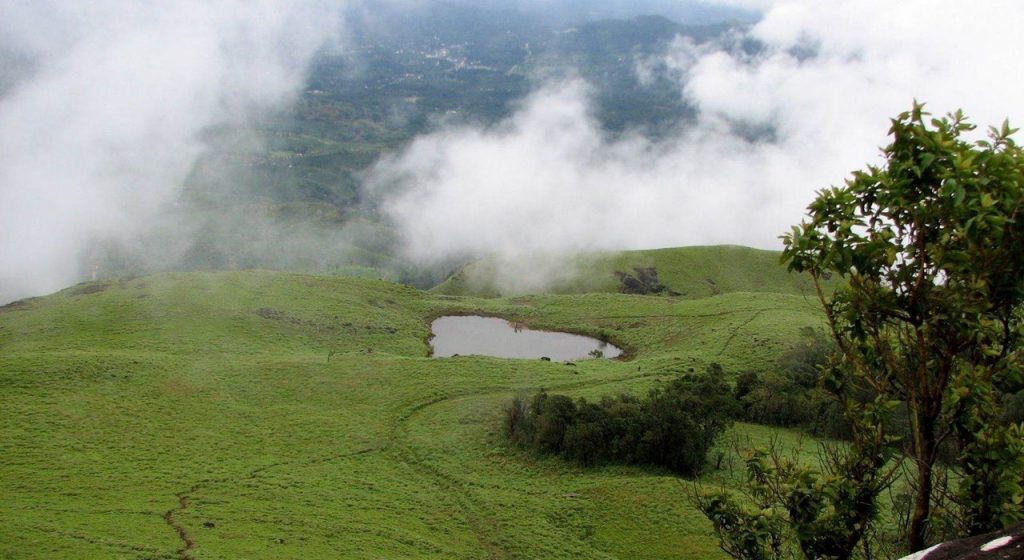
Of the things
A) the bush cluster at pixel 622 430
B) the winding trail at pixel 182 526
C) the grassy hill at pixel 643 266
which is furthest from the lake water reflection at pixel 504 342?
the grassy hill at pixel 643 266

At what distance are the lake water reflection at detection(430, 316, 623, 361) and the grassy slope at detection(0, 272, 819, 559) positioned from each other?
228 centimetres

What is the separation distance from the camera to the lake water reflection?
243ft

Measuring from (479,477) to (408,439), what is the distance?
24.5ft

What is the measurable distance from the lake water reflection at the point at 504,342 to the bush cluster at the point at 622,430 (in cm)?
2398

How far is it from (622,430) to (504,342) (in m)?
32.6

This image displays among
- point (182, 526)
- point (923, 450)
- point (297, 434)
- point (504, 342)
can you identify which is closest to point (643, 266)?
point (504, 342)

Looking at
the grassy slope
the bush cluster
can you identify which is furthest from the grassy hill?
the bush cluster

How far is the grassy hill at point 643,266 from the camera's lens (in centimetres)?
12784

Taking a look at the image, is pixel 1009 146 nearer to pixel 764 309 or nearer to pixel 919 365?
pixel 919 365

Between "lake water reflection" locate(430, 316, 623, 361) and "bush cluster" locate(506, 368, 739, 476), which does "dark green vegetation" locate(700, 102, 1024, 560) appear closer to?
"bush cluster" locate(506, 368, 739, 476)

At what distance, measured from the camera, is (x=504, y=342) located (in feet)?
254

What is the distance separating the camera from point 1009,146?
8.49 metres

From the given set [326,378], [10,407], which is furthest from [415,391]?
[10,407]

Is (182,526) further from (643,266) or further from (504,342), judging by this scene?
(643,266)
